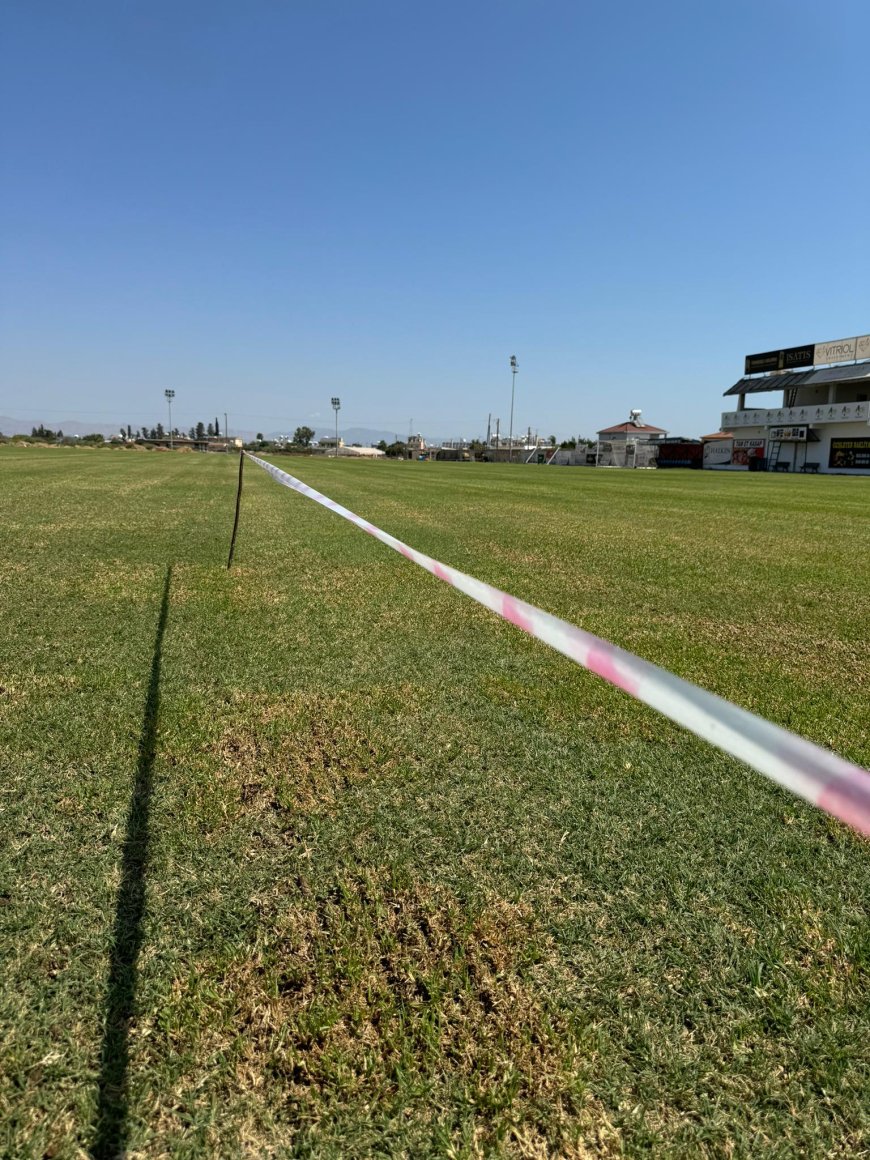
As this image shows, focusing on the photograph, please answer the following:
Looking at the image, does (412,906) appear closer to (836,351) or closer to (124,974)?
(124,974)

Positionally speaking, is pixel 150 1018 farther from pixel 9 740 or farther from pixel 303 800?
pixel 9 740

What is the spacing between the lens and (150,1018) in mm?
1646

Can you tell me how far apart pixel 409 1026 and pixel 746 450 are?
248ft

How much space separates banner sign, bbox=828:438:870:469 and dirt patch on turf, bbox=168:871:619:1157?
66436 mm

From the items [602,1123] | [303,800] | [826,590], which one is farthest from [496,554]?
[602,1123]

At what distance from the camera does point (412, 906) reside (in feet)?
6.82

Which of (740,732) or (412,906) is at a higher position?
(740,732)

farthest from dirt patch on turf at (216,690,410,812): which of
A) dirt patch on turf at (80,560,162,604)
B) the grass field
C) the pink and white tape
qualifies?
dirt patch on turf at (80,560,162,604)

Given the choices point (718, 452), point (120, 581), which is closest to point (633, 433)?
A: point (718, 452)

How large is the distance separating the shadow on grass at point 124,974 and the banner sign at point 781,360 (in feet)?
259

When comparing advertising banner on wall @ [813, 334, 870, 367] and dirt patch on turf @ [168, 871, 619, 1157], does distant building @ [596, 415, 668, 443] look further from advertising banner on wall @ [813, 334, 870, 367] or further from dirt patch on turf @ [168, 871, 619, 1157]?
dirt patch on turf @ [168, 871, 619, 1157]

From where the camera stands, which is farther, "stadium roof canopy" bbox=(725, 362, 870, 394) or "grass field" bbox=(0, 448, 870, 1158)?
"stadium roof canopy" bbox=(725, 362, 870, 394)

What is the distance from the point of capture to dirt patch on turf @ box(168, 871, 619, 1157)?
1.43m

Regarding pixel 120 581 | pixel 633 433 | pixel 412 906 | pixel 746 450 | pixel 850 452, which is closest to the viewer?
pixel 412 906
